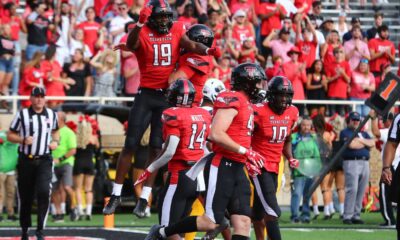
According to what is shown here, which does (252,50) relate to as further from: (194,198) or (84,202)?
(194,198)

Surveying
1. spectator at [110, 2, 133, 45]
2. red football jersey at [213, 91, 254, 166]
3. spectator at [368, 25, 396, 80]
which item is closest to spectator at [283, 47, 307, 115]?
spectator at [368, 25, 396, 80]

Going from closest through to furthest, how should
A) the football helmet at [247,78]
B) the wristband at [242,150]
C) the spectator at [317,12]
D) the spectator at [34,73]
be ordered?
the wristband at [242,150], the football helmet at [247,78], the spectator at [34,73], the spectator at [317,12]

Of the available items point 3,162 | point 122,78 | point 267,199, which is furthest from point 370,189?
point 267,199

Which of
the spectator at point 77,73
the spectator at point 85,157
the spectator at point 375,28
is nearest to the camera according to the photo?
the spectator at point 85,157

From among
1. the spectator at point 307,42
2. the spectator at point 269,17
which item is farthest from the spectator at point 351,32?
the spectator at point 269,17

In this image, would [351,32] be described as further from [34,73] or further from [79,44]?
[34,73]

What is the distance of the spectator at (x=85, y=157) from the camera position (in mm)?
20375

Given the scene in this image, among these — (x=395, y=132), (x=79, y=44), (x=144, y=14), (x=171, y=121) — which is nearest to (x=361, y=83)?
(x=79, y=44)

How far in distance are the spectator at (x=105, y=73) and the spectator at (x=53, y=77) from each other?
538mm

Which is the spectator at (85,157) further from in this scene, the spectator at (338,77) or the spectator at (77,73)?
the spectator at (338,77)

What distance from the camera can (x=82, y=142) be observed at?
2047 cm

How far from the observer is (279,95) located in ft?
44.5

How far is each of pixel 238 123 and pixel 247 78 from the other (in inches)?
17.6

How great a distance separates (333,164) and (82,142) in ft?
13.7
